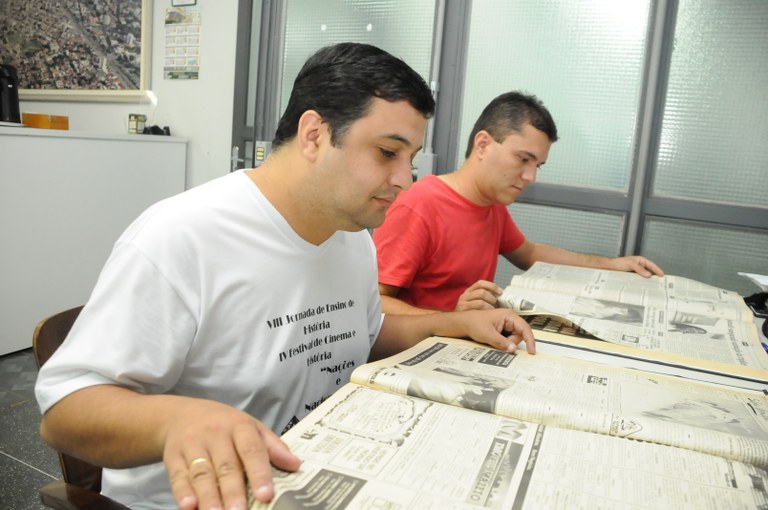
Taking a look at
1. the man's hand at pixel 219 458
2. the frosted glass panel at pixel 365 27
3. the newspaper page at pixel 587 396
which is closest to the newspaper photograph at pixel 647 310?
the newspaper page at pixel 587 396

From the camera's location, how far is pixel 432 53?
2613mm

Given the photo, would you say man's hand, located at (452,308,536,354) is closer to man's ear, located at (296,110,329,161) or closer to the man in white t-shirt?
the man in white t-shirt

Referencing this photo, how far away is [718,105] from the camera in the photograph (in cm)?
221

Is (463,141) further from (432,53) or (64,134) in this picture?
(64,134)

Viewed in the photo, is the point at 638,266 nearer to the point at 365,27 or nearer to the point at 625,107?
the point at 625,107

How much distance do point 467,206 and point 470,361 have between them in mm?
884

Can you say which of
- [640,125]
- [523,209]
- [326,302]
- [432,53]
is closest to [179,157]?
[432,53]

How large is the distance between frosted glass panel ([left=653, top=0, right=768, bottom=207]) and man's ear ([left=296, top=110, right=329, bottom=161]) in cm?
187

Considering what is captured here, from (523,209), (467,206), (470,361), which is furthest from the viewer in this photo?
(523,209)

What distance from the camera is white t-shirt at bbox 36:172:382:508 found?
68 centimetres

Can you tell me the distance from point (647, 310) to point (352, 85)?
0.84 metres

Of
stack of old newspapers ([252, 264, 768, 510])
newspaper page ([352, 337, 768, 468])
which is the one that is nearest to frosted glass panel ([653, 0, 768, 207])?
stack of old newspapers ([252, 264, 768, 510])

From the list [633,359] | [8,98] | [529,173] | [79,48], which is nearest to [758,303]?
[529,173]

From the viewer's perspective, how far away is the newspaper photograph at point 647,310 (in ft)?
3.53
